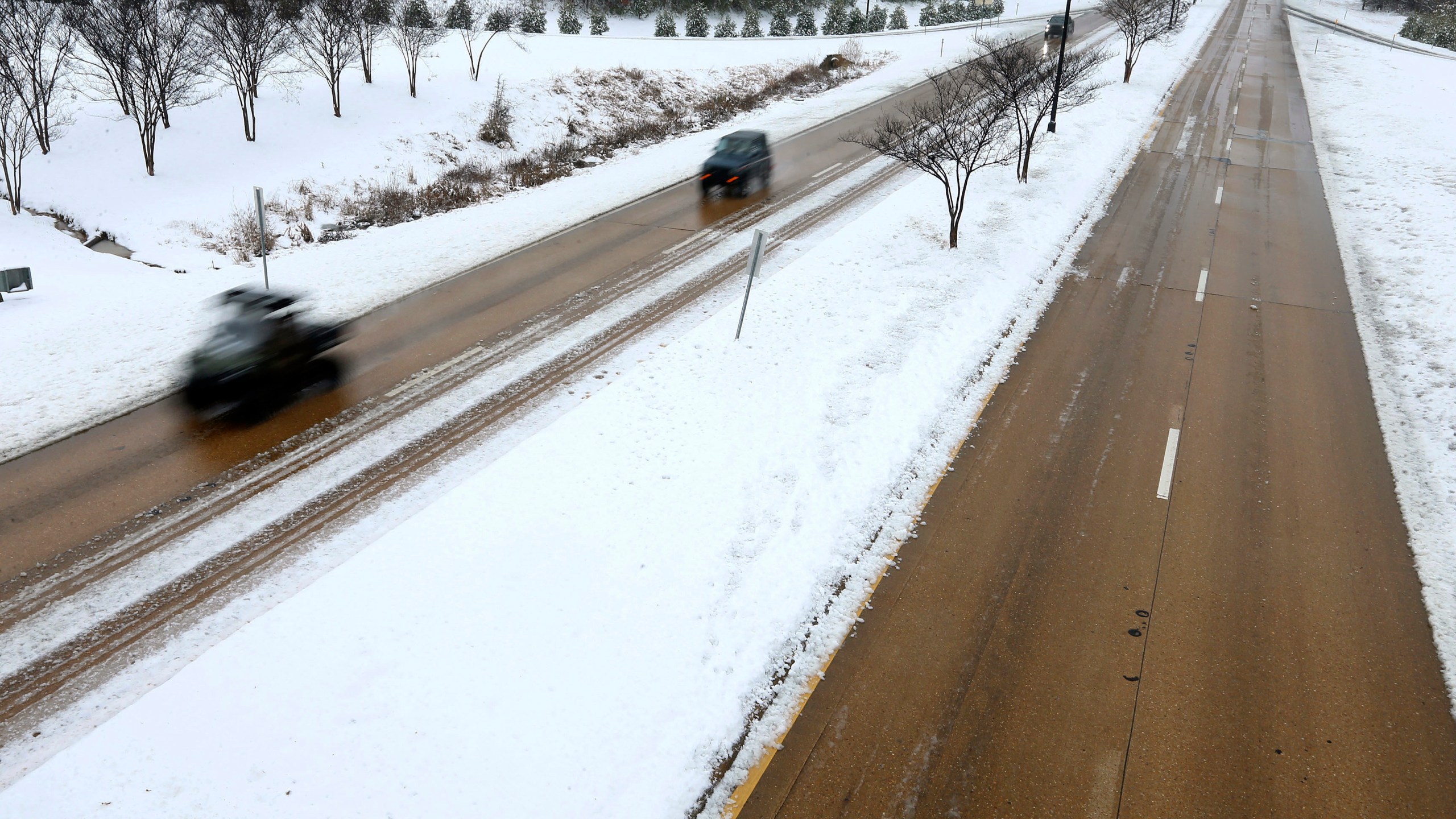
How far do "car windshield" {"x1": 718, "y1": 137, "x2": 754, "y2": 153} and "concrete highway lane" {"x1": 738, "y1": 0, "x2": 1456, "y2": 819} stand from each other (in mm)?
11429

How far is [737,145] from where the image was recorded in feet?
73.0

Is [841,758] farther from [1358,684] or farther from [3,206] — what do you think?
[3,206]

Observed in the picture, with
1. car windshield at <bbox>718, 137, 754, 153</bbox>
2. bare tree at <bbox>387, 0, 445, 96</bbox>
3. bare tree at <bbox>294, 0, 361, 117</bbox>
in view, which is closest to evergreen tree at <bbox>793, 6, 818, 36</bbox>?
bare tree at <bbox>387, 0, 445, 96</bbox>

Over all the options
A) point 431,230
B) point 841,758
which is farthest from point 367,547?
point 431,230

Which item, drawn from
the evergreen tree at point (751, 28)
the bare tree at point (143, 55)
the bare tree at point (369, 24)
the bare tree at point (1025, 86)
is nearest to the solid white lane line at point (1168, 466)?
the bare tree at point (1025, 86)

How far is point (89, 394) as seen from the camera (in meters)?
10.7

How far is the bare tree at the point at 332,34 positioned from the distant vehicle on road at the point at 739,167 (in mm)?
12440

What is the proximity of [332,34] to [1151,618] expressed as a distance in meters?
27.3

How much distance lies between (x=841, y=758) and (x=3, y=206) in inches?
864

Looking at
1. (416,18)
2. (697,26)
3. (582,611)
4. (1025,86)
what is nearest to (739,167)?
(1025,86)

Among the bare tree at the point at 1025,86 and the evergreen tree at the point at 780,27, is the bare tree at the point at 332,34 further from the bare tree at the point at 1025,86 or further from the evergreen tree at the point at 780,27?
the evergreen tree at the point at 780,27

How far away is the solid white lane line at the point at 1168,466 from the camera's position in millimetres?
9273

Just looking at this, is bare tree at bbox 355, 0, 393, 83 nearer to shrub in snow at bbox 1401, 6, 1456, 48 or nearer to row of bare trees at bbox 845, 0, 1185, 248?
→ row of bare trees at bbox 845, 0, 1185, 248

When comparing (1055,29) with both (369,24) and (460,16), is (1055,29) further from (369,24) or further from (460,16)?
(369,24)
